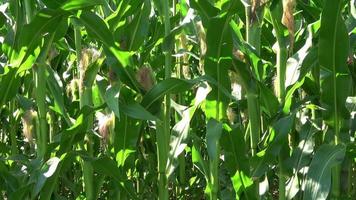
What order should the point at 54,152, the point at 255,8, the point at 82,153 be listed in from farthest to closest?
the point at 54,152 → the point at 82,153 → the point at 255,8

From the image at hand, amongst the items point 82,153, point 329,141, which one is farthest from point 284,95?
point 82,153

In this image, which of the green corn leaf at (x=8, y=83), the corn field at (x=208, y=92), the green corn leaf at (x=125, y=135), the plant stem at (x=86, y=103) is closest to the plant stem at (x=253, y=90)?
the corn field at (x=208, y=92)

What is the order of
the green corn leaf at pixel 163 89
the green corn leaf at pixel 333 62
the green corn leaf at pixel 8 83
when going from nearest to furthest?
the green corn leaf at pixel 333 62, the green corn leaf at pixel 163 89, the green corn leaf at pixel 8 83

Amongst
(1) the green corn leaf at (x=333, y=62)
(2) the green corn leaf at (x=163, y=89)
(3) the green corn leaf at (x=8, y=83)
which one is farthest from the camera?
(3) the green corn leaf at (x=8, y=83)

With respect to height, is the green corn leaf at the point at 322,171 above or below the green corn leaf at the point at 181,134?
below

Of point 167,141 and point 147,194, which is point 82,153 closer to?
point 167,141

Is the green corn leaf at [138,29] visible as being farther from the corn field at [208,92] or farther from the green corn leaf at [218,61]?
the green corn leaf at [218,61]

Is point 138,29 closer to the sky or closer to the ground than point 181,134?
closer to the sky

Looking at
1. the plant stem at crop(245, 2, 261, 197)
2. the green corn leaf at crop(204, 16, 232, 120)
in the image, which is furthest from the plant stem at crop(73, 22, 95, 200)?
the plant stem at crop(245, 2, 261, 197)

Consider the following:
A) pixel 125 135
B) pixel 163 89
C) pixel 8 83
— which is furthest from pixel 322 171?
pixel 8 83

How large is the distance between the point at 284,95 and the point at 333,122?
0.21 meters

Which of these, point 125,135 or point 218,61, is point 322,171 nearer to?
point 218,61

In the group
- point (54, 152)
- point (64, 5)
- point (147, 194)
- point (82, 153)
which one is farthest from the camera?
point (147, 194)

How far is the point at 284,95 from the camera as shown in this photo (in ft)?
6.87
